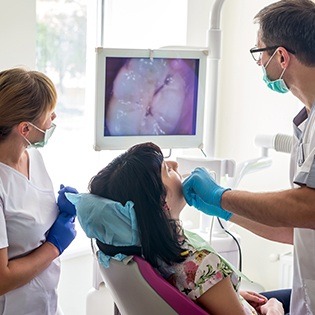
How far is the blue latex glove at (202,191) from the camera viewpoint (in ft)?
5.75

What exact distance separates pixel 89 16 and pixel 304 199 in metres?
1.92

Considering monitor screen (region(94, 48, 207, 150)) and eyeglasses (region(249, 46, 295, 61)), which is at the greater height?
eyeglasses (region(249, 46, 295, 61))

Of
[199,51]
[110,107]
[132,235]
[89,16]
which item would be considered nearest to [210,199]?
[132,235]

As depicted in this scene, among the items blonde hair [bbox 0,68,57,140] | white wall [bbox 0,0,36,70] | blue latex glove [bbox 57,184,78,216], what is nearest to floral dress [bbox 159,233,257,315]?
blue latex glove [bbox 57,184,78,216]

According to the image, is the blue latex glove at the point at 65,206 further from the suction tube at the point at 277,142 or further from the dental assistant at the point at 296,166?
the suction tube at the point at 277,142

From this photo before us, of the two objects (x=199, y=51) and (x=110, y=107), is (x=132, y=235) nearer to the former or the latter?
(x=110, y=107)

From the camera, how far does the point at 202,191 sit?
176 centimetres

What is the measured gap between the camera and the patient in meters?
1.64

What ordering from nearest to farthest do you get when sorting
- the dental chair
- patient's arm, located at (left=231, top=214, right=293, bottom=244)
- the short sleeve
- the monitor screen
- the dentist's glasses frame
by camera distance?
Result: the dental chair < the short sleeve < the dentist's glasses frame < patient's arm, located at (left=231, top=214, right=293, bottom=244) < the monitor screen

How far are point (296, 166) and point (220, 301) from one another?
1.68 ft

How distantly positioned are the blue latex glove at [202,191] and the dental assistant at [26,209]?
388 mm

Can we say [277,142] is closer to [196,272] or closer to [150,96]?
[150,96]

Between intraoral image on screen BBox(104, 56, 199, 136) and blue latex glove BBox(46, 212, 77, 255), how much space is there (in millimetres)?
435

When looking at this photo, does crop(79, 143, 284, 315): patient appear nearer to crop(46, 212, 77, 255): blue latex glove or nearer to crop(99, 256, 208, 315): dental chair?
crop(99, 256, 208, 315): dental chair
